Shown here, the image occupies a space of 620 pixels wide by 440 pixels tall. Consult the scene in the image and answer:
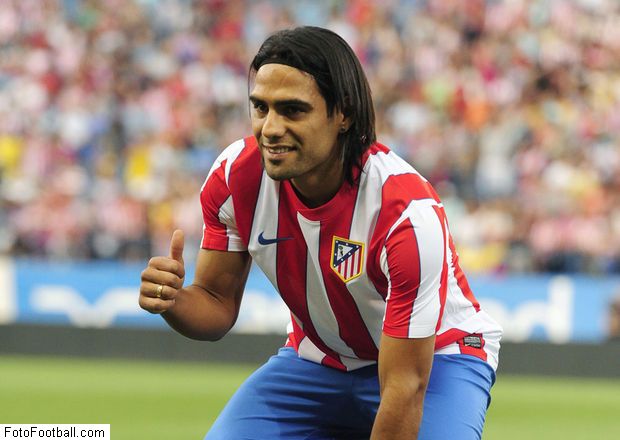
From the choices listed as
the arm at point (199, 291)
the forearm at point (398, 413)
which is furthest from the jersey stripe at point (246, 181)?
the forearm at point (398, 413)

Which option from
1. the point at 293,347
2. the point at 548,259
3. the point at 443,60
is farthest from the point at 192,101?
the point at 293,347

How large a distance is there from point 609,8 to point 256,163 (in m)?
11.4

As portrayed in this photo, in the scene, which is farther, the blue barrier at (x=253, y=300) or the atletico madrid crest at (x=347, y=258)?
the blue barrier at (x=253, y=300)

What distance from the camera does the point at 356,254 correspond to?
411 cm

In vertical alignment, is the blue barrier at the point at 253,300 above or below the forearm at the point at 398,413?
above

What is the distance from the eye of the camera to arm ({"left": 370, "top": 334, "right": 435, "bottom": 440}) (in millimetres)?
3859

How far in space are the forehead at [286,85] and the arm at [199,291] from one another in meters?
0.59

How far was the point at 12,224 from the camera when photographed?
12.8 metres

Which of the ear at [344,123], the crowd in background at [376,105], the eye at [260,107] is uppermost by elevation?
the crowd in background at [376,105]

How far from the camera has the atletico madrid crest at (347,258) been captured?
4109mm

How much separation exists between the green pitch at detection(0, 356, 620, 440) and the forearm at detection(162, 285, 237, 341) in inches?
147

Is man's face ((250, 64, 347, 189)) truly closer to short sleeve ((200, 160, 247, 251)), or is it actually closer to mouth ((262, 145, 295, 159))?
mouth ((262, 145, 295, 159))

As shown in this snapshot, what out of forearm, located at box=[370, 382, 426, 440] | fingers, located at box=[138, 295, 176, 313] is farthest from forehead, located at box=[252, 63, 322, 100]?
forearm, located at box=[370, 382, 426, 440]

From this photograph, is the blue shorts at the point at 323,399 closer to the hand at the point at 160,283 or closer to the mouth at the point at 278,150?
the hand at the point at 160,283
